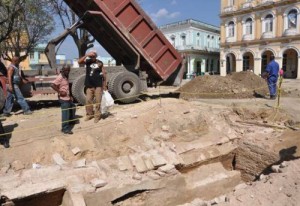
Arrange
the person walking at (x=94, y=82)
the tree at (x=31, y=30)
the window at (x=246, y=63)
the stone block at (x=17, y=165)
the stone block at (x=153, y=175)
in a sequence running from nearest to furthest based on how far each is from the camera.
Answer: the stone block at (x=17, y=165), the stone block at (x=153, y=175), the person walking at (x=94, y=82), the tree at (x=31, y=30), the window at (x=246, y=63)

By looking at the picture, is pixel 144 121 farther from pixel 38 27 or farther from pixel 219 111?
pixel 38 27

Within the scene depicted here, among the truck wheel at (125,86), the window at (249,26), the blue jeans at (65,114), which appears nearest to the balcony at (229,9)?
the window at (249,26)

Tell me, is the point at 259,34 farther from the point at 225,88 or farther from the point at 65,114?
the point at 65,114

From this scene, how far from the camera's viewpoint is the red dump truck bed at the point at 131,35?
8070 millimetres

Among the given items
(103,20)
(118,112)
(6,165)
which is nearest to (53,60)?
(103,20)

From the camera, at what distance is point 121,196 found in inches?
204

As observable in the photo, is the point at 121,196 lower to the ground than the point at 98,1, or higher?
lower

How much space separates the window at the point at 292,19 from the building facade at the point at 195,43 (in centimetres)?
1269

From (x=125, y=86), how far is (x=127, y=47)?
3.63 feet

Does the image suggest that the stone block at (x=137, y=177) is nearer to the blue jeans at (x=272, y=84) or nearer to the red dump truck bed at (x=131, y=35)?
the red dump truck bed at (x=131, y=35)

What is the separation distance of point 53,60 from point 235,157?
5.42 metres

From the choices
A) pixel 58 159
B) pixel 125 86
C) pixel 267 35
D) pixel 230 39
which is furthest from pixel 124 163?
pixel 230 39

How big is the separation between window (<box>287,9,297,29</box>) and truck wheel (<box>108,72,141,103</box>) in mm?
23741

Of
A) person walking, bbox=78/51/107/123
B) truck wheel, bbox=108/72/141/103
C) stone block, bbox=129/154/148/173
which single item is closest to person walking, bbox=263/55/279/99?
truck wheel, bbox=108/72/141/103
